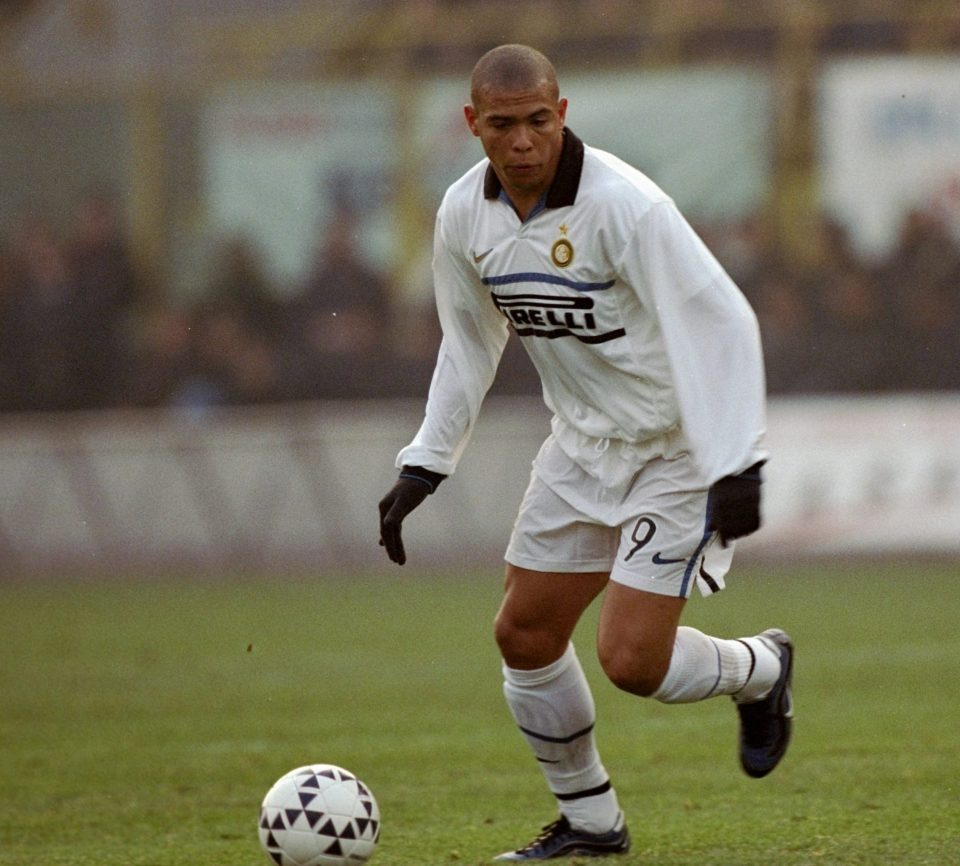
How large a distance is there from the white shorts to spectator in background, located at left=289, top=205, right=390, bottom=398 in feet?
39.7

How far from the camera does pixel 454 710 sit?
9008 mm

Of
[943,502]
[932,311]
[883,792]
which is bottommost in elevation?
[943,502]

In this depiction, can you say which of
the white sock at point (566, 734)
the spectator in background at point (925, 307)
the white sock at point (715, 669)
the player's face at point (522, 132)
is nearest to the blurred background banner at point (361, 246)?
the spectator in background at point (925, 307)

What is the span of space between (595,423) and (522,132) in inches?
33.9

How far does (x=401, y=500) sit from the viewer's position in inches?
229

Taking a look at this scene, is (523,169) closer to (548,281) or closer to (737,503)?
(548,281)

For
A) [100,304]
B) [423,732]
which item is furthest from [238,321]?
[423,732]

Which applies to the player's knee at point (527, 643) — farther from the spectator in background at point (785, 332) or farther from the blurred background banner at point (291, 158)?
the blurred background banner at point (291, 158)

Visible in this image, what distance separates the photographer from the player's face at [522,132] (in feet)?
17.3

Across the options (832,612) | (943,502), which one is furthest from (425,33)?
(832,612)

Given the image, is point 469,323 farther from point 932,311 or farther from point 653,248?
point 932,311

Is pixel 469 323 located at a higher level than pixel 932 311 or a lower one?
higher

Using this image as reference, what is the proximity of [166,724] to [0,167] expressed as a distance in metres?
11.7

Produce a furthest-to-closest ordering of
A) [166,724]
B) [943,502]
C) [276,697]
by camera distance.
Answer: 1. [943,502]
2. [276,697]
3. [166,724]
